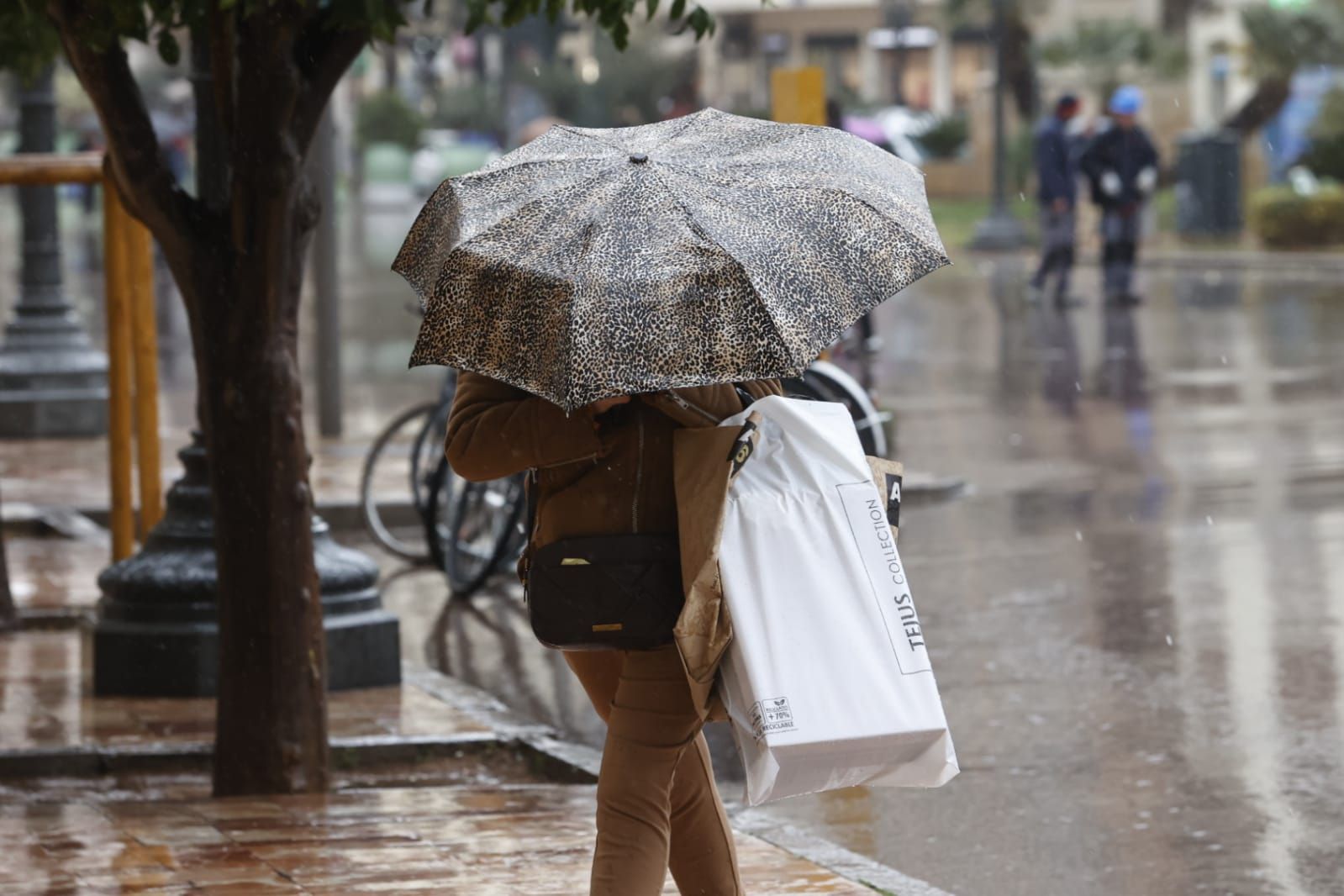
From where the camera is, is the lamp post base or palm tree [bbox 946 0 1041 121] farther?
palm tree [bbox 946 0 1041 121]

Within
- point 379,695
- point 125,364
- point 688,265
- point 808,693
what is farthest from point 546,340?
point 125,364

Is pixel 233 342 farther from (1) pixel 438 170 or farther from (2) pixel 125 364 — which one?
(1) pixel 438 170

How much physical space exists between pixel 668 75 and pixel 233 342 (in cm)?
5309

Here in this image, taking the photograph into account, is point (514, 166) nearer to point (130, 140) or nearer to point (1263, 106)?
point (130, 140)

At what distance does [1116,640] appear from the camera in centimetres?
797

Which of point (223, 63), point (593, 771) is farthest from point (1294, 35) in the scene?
point (223, 63)

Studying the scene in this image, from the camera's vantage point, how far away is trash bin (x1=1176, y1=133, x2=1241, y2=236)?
32.8m

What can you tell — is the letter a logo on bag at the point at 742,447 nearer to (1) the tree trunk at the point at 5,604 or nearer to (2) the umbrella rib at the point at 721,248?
(2) the umbrella rib at the point at 721,248

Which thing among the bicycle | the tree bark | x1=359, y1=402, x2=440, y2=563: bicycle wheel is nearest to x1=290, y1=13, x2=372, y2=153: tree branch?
the tree bark

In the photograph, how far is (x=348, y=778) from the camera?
21.0 ft

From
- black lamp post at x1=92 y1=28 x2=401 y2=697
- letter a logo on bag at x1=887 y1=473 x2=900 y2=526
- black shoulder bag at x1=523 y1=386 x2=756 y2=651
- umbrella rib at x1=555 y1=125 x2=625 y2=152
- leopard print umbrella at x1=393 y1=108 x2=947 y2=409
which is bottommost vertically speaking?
black lamp post at x1=92 y1=28 x2=401 y2=697

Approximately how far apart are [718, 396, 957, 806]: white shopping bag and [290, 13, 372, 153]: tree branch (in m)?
2.28

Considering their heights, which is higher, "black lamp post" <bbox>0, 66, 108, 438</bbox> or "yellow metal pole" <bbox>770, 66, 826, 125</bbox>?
"yellow metal pole" <bbox>770, 66, 826, 125</bbox>

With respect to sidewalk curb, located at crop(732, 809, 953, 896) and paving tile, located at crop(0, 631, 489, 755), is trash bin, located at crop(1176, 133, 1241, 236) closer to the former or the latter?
paving tile, located at crop(0, 631, 489, 755)
